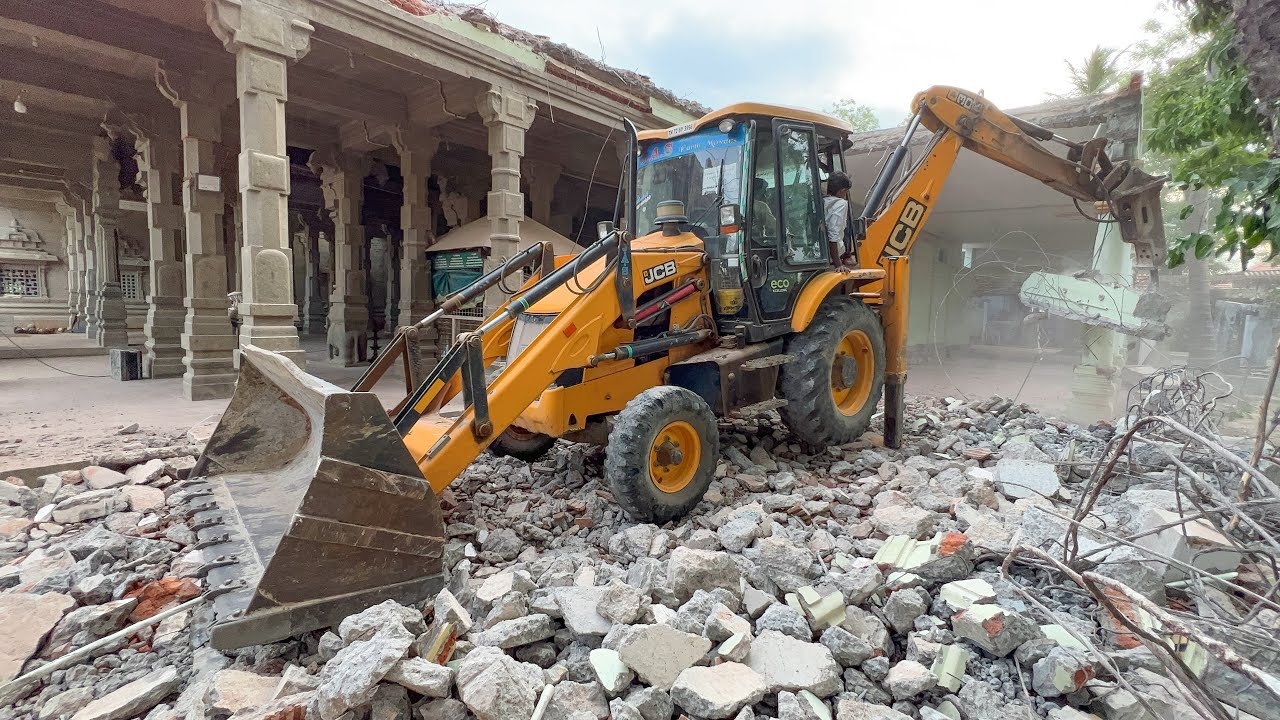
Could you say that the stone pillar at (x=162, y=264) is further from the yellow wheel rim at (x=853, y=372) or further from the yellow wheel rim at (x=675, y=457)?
the yellow wheel rim at (x=853, y=372)

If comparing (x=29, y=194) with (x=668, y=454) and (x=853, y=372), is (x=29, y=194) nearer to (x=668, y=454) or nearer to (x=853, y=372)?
(x=668, y=454)

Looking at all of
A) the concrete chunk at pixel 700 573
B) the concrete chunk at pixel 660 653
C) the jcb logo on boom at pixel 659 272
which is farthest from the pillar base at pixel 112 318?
the concrete chunk at pixel 660 653

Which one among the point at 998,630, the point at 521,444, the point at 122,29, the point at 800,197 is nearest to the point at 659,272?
the point at 800,197

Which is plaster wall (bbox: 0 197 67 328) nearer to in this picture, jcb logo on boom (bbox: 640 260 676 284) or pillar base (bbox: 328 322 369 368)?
pillar base (bbox: 328 322 369 368)

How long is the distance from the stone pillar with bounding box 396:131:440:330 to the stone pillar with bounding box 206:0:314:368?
3621 millimetres

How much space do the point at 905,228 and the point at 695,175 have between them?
83.7 inches

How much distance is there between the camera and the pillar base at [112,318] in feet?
45.1

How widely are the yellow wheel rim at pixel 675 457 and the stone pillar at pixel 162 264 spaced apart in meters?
8.88

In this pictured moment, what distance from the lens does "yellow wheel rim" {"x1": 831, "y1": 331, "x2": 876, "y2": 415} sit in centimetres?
489

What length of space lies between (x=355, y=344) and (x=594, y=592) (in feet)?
32.3

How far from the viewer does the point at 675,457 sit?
3.59 m

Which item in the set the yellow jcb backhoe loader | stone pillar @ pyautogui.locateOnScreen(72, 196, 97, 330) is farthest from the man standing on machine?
stone pillar @ pyautogui.locateOnScreen(72, 196, 97, 330)

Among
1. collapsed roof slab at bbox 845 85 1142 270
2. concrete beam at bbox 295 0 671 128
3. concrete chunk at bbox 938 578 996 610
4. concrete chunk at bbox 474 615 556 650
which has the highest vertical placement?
concrete beam at bbox 295 0 671 128

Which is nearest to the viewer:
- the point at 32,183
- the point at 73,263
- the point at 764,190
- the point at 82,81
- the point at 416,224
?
the point at 764,190
